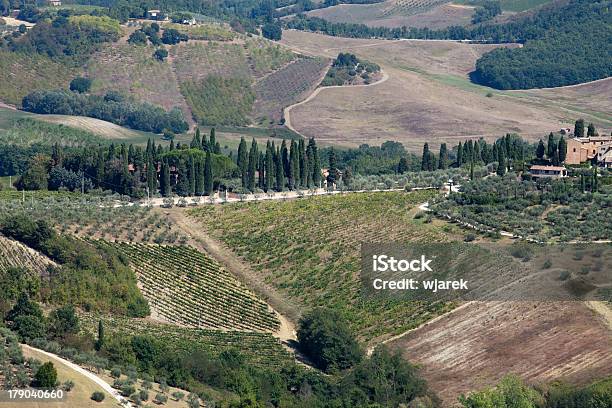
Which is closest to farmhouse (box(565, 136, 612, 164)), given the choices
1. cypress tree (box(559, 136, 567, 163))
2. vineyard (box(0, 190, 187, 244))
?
cypress tree (box(559, 136, 567, 163))

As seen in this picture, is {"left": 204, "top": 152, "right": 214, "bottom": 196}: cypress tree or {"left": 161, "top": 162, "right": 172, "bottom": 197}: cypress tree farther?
{"left": 204, "top": 152, "right": 214, "bottom": 196}: cypress tree

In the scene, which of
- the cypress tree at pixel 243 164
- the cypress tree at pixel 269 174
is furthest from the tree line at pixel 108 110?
the cypress tree at pixel 269 174

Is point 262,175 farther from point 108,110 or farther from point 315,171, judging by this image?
point 108,110

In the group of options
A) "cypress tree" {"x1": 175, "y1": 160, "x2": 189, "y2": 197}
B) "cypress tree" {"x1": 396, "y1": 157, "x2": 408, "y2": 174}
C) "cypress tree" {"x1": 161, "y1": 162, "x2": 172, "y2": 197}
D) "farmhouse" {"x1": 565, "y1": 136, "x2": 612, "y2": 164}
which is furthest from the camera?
"cypress tree" {"x1": 396, "y1": 157, "x2": 408, "y2": 174}

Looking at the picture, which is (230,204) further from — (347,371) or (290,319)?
(347,371)

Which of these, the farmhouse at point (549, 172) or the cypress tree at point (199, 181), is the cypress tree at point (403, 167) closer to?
the cypress tree at point (199, 181)

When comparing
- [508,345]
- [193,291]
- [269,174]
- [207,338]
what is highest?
[269,174]

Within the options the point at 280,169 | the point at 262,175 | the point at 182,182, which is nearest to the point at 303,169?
the point at 280,169

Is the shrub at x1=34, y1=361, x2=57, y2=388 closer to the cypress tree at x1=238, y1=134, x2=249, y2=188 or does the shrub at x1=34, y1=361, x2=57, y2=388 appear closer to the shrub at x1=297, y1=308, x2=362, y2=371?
the shrub at x1=297, y1=308, x2=362, y2=371
